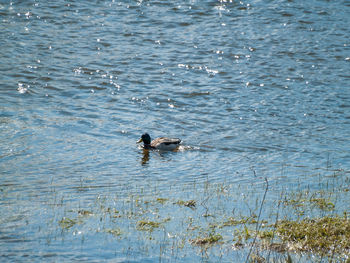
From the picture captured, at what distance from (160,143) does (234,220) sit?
4452 mm

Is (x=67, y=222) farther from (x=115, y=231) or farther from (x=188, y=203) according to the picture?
(x=188, y=203)

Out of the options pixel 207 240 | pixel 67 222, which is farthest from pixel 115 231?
pixel 207 240

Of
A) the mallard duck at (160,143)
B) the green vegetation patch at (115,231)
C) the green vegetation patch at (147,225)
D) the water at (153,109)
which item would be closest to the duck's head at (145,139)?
the mallard duck at (160,143)

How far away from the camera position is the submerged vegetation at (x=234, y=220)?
5879 mm

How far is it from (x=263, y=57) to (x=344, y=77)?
2.70 m

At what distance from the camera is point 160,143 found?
35.9ft

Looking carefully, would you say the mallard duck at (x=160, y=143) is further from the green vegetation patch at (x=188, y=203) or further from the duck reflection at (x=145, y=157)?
the green vegetation patch at (x=188, y=203)

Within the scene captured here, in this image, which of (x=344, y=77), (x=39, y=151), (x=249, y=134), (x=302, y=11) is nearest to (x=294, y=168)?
(x=249, y=134)

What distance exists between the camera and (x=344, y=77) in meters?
15.4

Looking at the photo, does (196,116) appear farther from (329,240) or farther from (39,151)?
(329,240)

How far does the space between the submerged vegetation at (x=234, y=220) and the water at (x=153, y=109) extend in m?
0.07

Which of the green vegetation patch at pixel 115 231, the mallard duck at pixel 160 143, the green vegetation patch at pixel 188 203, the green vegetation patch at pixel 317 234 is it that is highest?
the green vegetation patch at pixel 317 234

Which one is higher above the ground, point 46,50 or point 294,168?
point 46,50

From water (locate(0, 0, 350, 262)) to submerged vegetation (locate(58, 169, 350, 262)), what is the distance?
0.07 meters
